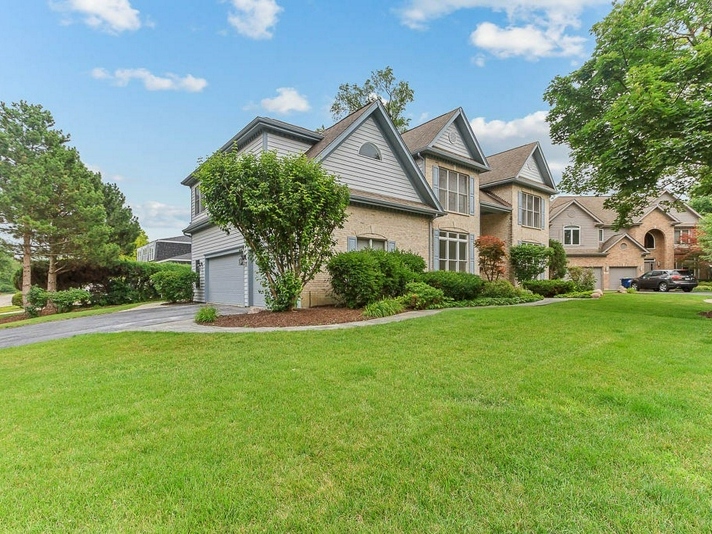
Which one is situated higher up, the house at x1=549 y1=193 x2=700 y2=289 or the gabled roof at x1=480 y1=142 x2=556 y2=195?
the gabled roof at x1=480 y1=142 x2=556 y2=195

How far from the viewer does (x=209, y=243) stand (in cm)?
1573

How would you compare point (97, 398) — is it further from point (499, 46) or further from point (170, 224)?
point (170, 224)

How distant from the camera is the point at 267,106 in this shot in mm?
20422

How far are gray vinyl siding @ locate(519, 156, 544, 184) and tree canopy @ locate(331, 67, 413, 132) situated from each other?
1077cm

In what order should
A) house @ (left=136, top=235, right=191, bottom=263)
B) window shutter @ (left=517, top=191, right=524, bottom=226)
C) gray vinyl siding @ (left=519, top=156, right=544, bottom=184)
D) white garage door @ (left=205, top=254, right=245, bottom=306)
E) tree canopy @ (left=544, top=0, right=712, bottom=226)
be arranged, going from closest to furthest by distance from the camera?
tree canopy @ (left=544, top=0, right=712, bottom=226) → white garage door @ (left=205, top=254, right=245, bottom=306) → window shutter @ (left=517, top=191, right=524, bottom=226) → gray vinyl siding @ (left=519, top=156, right=544, bottom=184) → house @ (left=136, top=235, right=191, bottom=263)

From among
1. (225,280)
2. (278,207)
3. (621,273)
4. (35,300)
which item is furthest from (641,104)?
(621,273)

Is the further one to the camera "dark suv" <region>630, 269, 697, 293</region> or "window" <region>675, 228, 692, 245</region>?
"window" <region>675, 228, 692, 245</region>

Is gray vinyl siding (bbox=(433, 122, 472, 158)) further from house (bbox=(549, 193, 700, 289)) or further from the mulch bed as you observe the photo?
house (bbox=(549, 193, 700, 289))

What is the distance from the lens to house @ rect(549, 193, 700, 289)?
2908 cm

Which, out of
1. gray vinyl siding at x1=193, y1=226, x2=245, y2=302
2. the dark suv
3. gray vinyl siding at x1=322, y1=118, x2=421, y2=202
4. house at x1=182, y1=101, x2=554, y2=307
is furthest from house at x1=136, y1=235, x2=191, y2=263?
the dark suv

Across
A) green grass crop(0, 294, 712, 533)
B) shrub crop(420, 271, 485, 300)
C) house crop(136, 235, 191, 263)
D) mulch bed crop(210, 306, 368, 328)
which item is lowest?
green grass crop(0, 294, 712, 533)

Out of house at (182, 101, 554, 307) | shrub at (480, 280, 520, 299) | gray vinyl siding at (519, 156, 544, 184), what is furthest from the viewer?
gray vinyl siding at (519, 156, 544, 184)

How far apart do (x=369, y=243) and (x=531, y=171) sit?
1273 cm

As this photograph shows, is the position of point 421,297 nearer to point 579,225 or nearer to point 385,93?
point 385,93
